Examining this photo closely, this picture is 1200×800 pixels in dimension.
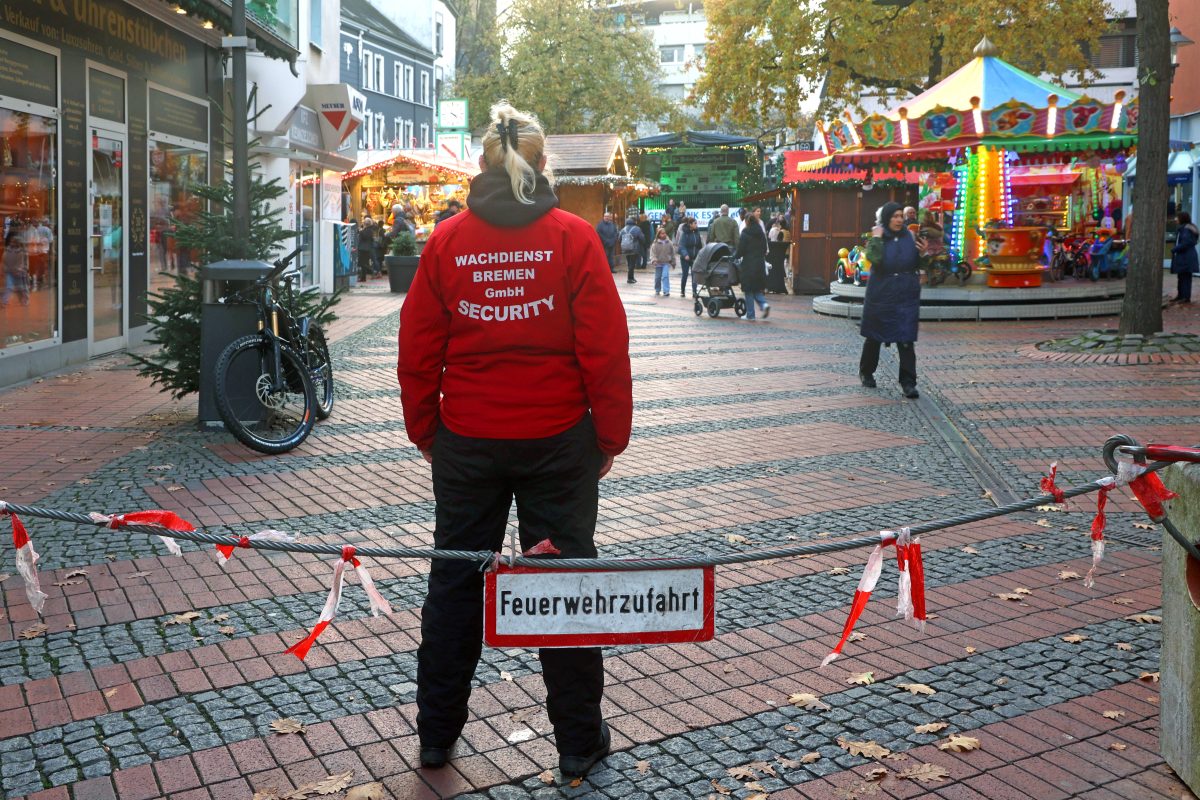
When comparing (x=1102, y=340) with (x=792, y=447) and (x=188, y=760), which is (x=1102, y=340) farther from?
(x=188, y=760)

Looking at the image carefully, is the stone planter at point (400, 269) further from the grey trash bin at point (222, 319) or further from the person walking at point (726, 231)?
the grey trash bin at point (222, 319)

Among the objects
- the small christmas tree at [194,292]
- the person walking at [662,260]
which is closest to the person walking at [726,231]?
the person walking at [662,260]

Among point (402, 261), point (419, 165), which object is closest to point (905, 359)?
point (402, 261)

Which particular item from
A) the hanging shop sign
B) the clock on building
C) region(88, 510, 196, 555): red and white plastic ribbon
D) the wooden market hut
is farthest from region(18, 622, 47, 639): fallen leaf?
the clock on building

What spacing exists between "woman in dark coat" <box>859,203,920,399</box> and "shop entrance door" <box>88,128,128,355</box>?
8223 millimetres

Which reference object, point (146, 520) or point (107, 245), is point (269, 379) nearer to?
point (146, 520)

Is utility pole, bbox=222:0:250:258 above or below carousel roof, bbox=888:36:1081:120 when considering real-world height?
below

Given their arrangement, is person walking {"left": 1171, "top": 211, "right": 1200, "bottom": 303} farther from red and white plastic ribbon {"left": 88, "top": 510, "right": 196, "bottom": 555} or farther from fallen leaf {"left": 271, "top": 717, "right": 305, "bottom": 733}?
red and white plastic ribbon {"left": 88, "top": 510, "right": 196, "bottom": 555}

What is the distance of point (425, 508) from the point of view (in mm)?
7258

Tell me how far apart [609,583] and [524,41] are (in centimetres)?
5990

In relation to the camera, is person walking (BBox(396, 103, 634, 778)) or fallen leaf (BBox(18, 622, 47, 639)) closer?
person walking (BBox(396, 103, 634, 778))

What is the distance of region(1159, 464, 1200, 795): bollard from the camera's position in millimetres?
3613

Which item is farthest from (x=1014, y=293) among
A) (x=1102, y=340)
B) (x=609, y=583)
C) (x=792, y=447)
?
(x=609, y=583)

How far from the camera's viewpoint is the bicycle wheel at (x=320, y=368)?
9.80 meters
